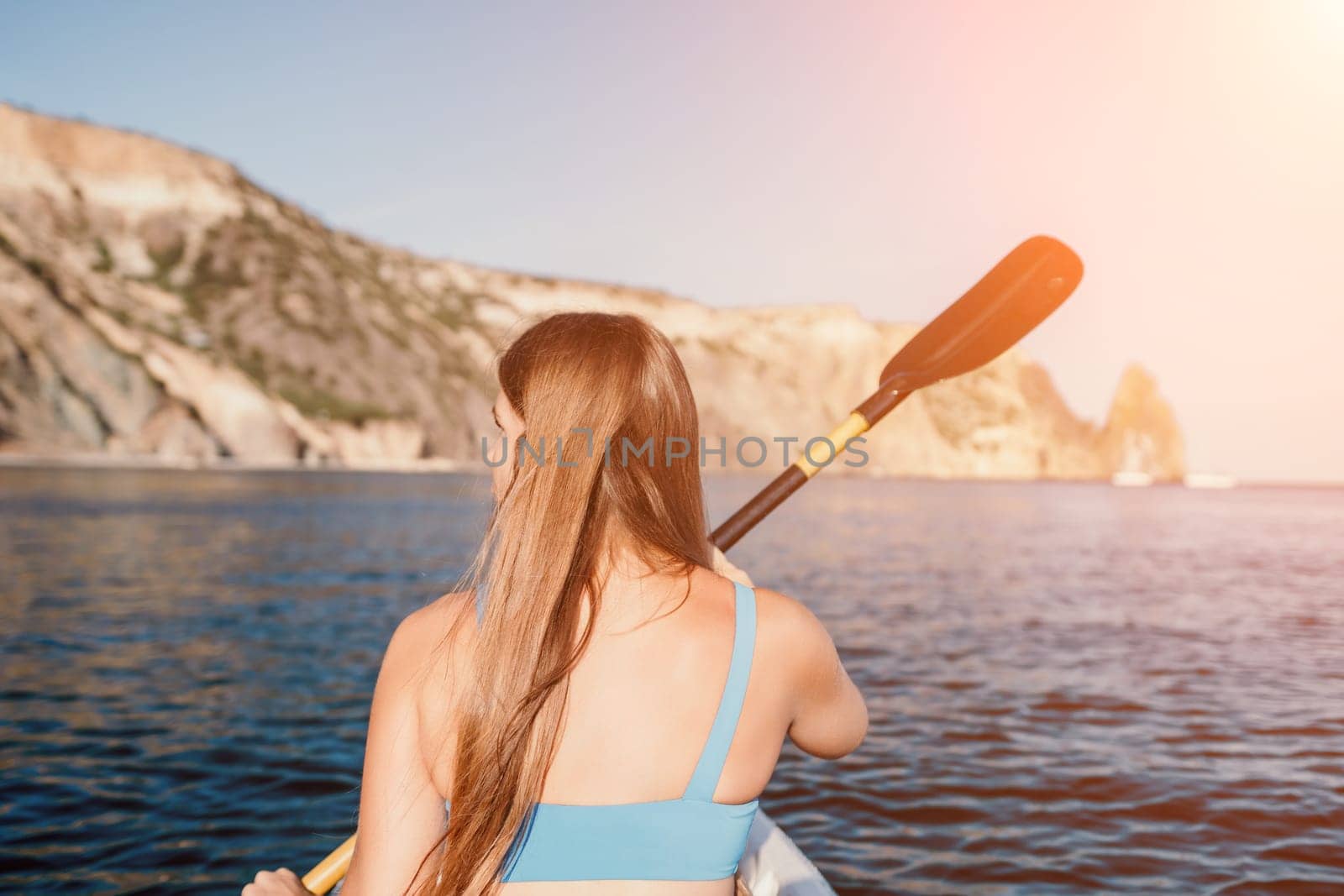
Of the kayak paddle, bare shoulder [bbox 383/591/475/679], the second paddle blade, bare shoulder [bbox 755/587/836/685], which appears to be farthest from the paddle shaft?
bare shoulder [bbox 383/591/475/679]

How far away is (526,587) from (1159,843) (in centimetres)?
685

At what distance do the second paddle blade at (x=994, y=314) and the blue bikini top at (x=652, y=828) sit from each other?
2.10 meters

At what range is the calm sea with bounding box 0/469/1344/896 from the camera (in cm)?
666

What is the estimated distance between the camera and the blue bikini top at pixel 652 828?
1.98 meters

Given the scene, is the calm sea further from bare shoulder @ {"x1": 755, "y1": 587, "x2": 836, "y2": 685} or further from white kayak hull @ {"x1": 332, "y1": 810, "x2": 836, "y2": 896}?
white kayak hull @ {"x1": 332, "y1": 810, "x2": 836, "y2": 896}

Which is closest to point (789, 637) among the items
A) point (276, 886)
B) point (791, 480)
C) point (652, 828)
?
point (652, 828)

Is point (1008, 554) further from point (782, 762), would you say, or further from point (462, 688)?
point (462, 688)

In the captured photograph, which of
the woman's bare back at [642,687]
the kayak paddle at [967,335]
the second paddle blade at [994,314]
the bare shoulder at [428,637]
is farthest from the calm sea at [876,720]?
the second paddle blade at [994,314]

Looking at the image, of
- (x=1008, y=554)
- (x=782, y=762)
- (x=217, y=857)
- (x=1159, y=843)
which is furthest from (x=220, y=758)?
(x=1008, y=554)

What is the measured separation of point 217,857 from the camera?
6.45 m

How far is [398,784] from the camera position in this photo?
201 centimetres

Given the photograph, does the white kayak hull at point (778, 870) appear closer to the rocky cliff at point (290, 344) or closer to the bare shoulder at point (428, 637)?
the bare shoulder at point (428, 637)

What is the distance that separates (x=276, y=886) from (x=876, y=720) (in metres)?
8.69

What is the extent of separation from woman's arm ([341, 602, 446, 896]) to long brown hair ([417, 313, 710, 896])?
0.23ft
